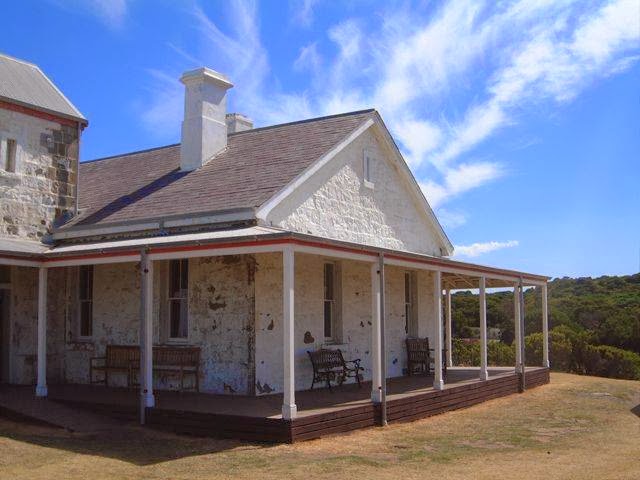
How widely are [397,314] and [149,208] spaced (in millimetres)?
6235

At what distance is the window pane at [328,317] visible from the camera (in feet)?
47.8

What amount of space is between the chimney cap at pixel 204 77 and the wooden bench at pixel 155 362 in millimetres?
6131

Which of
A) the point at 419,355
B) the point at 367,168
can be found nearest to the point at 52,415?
the point at 367,168

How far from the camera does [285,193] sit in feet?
42.8

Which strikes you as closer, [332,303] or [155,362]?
[155,362]

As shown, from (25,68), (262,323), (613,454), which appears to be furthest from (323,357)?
(25,68)

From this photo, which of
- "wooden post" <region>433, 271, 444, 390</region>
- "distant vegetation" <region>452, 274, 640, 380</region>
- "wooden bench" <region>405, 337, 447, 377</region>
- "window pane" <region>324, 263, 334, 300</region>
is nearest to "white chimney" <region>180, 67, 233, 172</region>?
"window pane" <region>324, 263, 334, 300</region>

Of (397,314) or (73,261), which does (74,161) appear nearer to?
(73,261)

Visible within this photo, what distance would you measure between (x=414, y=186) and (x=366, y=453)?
920 centimetres

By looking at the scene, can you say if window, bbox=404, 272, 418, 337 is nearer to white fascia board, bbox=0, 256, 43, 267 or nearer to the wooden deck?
the wooden deck

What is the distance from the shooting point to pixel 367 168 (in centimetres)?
1600

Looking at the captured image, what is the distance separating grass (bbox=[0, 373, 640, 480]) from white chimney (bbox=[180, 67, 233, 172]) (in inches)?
269

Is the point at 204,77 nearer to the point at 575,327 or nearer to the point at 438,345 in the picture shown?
the point at 438,345

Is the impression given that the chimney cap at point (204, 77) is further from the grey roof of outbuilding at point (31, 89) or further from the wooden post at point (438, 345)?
the wooden post at point (438, 345)
